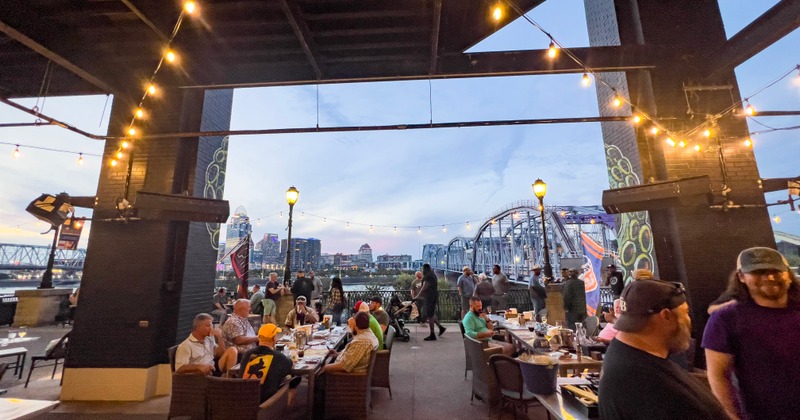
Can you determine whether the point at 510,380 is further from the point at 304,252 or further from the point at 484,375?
the point at 304,252

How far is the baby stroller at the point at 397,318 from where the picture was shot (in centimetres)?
861

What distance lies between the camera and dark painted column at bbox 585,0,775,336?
4.61 metres

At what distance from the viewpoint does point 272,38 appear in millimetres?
5141

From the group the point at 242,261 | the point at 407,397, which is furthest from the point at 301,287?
the point at 407,397

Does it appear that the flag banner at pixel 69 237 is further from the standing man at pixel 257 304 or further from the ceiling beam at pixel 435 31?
the ceiling beam at pixel 435 31

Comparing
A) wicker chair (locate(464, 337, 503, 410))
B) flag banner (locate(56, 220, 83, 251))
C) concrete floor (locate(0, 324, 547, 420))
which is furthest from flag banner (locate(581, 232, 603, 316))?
flag banner (locate(56, 220, 83, 251))

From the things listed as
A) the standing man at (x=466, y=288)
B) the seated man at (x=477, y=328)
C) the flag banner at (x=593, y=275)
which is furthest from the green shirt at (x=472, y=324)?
the standing man at (x=466, y=288)

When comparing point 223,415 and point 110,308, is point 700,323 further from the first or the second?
point 110,308

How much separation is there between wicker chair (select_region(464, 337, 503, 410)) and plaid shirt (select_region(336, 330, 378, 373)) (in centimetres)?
146

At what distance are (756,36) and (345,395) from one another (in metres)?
7.15

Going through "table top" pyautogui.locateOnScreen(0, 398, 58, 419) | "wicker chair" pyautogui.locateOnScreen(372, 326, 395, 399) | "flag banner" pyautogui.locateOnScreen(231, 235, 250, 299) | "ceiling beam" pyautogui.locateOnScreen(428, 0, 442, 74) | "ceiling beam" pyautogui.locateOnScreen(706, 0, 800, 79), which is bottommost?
"wicker chair" pyautogui.locateOnScreen(372, 326, 395, 399)

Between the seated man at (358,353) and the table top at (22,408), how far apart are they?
2328mm

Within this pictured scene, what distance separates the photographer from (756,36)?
4215mm

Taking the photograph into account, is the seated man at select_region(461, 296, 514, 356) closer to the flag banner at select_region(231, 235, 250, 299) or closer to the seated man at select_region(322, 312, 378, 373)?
the seated man at select_region(322, 312, 378, 373)
